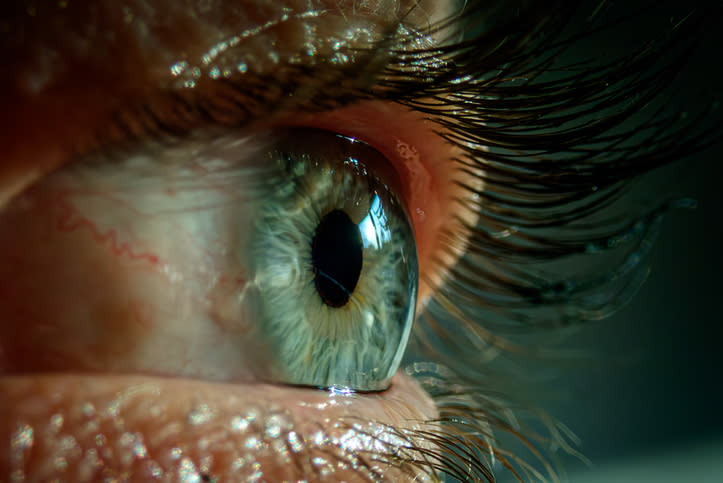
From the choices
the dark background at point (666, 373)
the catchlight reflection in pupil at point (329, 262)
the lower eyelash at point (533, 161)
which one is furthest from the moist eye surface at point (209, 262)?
the dark background at point (666, 373)

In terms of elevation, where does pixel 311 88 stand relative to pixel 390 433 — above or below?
above

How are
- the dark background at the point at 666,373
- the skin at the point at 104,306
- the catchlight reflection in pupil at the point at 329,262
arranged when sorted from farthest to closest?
the dark background at the point at 666,373 < the catchlight reflection in pupil at the point at 329,262 < the skin at the point at 104,306

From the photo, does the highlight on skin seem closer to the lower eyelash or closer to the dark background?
the lower eyelash

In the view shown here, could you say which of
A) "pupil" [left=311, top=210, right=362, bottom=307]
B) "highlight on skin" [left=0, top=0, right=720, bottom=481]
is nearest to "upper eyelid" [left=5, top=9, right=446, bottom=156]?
"highlight on skin" [left=0, top=0, right=720, bottom=481]

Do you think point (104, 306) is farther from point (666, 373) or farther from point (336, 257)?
point (666, 373)

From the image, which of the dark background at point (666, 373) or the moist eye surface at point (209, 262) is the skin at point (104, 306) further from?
the dark background at point (666, 373)

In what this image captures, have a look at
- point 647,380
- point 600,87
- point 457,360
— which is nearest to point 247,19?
point 600,87

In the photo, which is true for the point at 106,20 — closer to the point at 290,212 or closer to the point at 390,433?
the point at 290,212
